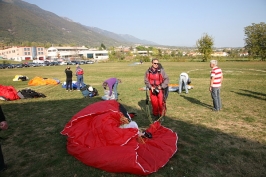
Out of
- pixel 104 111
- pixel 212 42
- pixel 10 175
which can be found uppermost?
pixel 212 42

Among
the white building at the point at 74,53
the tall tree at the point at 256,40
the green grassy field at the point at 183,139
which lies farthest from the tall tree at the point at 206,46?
the white building at the point at 74,53

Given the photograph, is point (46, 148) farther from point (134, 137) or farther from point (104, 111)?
point (134, 137)

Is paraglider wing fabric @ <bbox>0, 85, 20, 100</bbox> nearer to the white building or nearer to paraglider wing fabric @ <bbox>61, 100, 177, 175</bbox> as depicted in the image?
paraglider wing fabric @ <bbox>61, 100, 177, 175</bbox>

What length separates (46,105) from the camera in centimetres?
922

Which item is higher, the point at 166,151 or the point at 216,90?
the point at 216,90

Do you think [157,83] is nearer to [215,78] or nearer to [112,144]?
[215,78]

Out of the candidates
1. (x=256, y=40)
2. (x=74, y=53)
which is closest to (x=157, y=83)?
(x=256, y=40)

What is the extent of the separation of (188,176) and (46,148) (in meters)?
3.38

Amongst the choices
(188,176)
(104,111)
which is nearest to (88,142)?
(104,111)

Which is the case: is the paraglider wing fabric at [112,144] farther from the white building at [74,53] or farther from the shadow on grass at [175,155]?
the white building at [74,53]

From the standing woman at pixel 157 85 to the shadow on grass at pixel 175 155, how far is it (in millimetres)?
451

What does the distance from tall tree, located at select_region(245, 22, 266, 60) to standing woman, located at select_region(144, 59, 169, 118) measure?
49.9 meters

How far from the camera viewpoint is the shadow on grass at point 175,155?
3.78 m

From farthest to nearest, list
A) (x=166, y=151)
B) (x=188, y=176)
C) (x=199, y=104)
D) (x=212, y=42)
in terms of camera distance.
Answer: (x=212, y=42), (x=199, y=104), (x=166, y=151), (x=188, y=176)
